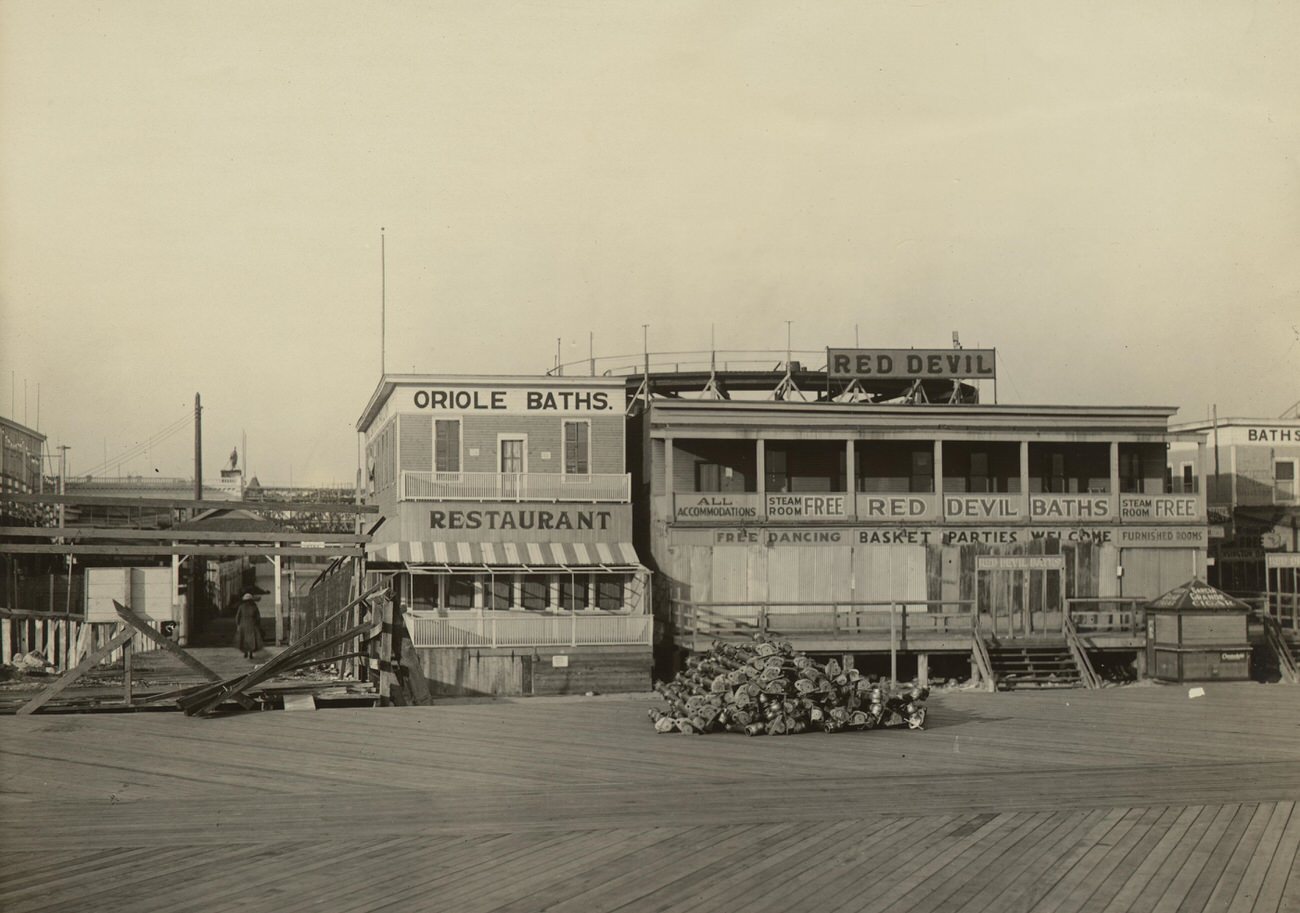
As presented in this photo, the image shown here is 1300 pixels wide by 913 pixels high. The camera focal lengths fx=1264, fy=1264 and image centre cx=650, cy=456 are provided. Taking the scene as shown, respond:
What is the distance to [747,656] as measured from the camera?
13.8 m

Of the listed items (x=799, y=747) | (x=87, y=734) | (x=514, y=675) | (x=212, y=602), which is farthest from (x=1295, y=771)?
(x=212, y=602)

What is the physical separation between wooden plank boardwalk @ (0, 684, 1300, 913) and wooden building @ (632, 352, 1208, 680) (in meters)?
15.6

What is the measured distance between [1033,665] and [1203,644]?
5667 millimetres

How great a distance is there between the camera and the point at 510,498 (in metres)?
31.3

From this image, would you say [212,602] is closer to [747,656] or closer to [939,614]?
[939,614]

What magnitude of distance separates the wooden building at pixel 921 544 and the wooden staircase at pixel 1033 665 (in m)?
0.06

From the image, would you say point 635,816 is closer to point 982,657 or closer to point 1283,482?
point 982,657

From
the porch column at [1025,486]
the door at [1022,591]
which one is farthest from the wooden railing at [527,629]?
the porch column at [1025,486]

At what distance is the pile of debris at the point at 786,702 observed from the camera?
12969 mm

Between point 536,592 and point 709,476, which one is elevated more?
point 709,476

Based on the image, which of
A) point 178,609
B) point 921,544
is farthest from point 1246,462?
point 178,609

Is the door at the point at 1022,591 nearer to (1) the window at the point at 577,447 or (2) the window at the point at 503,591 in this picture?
(1) the window at the point at 577,447

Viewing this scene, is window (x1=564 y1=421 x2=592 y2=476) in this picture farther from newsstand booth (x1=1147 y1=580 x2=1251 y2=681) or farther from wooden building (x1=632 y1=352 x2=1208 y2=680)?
newsstand booth (x1=1147 y1=580 x2=1251 y2=681)

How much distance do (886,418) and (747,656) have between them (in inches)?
718
